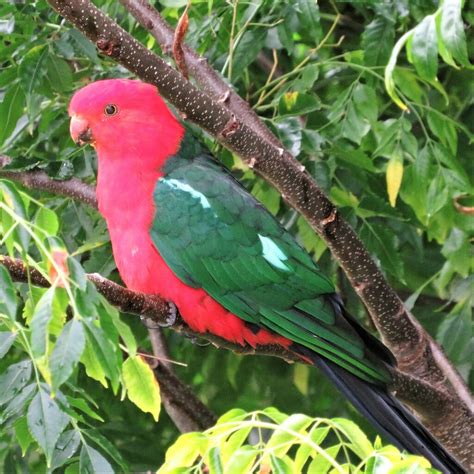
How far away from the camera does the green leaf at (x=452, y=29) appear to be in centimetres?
180

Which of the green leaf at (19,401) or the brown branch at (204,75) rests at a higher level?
the brown branch at (204,75)

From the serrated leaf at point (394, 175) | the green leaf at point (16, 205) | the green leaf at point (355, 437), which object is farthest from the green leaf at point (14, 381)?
the serrated leaf at point (394, 175)

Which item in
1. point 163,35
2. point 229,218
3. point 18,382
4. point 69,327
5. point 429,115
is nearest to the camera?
point 69,327

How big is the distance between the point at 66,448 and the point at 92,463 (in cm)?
8

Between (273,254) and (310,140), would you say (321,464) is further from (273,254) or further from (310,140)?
(310,140)

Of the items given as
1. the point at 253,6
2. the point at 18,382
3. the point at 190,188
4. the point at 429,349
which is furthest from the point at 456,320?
the point at 18,382

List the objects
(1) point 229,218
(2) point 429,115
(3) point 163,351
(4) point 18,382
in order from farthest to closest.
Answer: (3) point 163,351 → (2) point 429,115 → (1) point 229,218 → (4) point 18,382

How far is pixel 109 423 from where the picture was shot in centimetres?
344

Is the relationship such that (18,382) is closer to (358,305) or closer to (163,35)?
(163,35)

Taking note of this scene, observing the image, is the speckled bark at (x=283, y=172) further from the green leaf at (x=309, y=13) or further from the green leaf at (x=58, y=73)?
the green leaf at (x=58, y=73)

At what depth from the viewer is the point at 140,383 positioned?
213 centimetres

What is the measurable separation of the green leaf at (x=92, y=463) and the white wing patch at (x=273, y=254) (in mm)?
805

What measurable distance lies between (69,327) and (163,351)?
1.96 m

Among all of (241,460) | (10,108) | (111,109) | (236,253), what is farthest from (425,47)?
(10,108)
